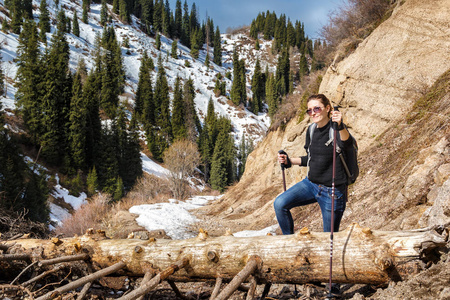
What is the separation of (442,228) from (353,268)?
87cm

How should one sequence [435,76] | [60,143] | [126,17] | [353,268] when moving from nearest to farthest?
1. [353,268]
2. [435,76]
3. [60,143]
4. [126,17]

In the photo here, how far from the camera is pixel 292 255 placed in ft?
Answer: 10.2

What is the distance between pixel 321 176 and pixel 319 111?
30.4 inches

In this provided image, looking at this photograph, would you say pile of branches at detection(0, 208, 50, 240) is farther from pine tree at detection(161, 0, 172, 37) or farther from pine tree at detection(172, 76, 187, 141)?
pine tree at detection(161, 0, 172, 37)

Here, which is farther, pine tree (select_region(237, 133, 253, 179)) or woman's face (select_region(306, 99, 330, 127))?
pine tree (select_region(237, 133, 253, 179))

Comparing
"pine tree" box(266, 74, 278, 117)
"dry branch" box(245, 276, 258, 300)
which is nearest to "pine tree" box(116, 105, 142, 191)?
"dry branch" box(245, 276, 258, 300)

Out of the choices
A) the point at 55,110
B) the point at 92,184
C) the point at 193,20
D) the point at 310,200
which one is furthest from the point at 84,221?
the point at 193,20

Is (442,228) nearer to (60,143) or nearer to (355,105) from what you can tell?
(355,105)

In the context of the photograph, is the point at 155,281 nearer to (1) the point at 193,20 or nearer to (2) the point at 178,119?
(2) the point at 178,119

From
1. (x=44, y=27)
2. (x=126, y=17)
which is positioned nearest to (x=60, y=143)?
(x=44, y=27)

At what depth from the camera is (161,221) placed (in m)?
16.2

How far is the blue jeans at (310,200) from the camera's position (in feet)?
11.0

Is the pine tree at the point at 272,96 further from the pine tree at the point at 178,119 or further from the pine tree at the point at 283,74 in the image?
the pine tree at the point at 178,119

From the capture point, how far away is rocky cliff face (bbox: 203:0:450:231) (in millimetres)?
4852
